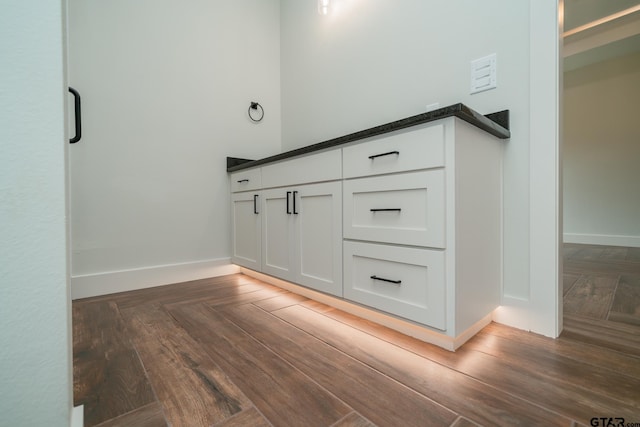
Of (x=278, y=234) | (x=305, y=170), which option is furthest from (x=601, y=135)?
(x=278, y=234)

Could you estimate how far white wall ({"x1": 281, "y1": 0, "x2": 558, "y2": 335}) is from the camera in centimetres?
115

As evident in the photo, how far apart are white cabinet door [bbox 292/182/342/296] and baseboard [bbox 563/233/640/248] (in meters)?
4.02

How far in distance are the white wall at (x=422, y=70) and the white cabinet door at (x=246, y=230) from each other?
0.71 metres

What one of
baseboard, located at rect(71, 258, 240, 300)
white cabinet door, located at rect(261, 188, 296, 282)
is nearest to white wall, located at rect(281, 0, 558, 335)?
white cabinet door, located at rect(261, 188, 296, 282)

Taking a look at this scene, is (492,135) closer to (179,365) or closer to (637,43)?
(179,365)

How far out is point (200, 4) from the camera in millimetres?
2064

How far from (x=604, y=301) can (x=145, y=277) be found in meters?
2.64

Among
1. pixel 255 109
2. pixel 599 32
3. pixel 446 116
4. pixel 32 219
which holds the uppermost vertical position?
pixel 599 32

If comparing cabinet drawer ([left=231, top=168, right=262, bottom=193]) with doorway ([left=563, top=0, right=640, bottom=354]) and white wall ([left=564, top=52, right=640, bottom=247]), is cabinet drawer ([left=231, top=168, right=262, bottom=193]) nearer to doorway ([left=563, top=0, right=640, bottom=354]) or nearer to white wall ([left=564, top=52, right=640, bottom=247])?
doorway ([left=563, top=0, right=640, bottom=354])

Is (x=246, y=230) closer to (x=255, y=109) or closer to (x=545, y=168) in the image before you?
(x=255, y=109)

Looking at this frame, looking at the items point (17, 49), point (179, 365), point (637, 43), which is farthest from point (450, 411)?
point (637, 43)

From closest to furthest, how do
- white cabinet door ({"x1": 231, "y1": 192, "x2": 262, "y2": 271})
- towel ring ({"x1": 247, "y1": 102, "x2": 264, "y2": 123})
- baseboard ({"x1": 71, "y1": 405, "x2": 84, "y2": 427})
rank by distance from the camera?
baseboard ({"x1": 71, "y1": 405, "x2": 84, "y2": 427}), white cabinet door ({"x1": 231, "y1": 192, "x2": 262, "y2": 271}), towel ring ({"x1": 247, "y1": 102, "x2": 264, "y2": 123})

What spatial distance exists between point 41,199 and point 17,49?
0.74ft

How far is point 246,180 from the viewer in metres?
1.97
